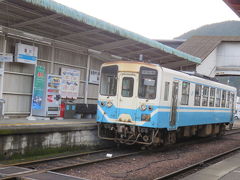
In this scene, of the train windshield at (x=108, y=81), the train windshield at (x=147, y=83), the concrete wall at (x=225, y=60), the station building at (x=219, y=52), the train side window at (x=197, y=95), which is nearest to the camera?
the train windshield at (x=147, y=83)

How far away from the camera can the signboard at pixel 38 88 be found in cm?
1326

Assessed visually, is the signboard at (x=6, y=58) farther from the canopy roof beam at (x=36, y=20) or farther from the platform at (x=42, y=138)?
the platform at (x=42, y=138)

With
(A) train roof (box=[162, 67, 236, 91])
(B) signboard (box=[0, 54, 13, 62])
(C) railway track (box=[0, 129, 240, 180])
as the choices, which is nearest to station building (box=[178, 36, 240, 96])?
(A) train roof (box=[162, 67, 236, 91])

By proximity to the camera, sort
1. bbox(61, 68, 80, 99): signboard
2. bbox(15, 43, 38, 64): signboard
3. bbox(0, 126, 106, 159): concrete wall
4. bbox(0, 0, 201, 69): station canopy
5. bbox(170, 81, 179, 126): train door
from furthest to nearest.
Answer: bbox(61, 68, 80, 99): signboard < bbox(15, 43, 38, 64): signboard < bbox(170, 81, 179, 126): train door < bbox(0, 0, 201, 69): station canopy < bbox(0, 126, 106, 159): concrete wall

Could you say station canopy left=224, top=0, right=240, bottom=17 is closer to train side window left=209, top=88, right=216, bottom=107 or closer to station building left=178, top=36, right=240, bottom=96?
train side window left=209, top=88, right=216, bottom=107

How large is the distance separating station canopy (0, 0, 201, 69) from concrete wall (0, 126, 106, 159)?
3.59 meters

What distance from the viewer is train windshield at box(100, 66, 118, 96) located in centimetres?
1197

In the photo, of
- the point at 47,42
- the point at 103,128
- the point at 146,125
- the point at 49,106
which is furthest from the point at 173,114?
the point at 47,42

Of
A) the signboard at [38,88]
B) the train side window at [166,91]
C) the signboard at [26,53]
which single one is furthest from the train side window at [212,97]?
the signboard at [26,53]

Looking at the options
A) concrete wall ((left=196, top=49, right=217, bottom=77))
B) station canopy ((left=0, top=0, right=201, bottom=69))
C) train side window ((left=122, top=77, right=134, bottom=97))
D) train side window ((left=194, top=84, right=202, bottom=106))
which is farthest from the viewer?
concrete wall ((left=196, top=49, right=217, bottom=77))

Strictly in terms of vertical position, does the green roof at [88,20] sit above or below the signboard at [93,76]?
above

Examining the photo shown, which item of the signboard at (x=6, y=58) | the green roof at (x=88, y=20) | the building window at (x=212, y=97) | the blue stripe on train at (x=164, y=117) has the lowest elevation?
the blue stripe on train at (x=164, y=117)

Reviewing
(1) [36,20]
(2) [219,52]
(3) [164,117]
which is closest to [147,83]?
(3) [164,117]

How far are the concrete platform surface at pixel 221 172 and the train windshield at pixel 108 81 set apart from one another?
13.7 feet
